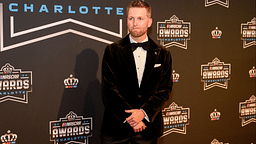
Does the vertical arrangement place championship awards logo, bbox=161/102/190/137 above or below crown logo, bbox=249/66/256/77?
below

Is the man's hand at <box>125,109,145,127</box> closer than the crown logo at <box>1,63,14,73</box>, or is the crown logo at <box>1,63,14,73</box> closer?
the man's hand at <box>125,109,145,127</box>

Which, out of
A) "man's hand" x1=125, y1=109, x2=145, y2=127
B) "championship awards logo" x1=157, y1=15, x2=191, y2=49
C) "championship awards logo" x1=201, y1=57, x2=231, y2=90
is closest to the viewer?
"man's hand" x1=125, y1=109, x2=145, y2=127

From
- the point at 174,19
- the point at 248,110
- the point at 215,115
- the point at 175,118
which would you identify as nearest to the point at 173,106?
the point at 175,118

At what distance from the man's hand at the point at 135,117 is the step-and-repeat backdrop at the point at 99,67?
98cm

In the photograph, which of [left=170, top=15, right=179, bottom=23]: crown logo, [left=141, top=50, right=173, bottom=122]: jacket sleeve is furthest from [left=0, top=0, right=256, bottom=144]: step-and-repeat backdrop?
[left=141, top=50, right=173, bottom=122]: jacket sleeve

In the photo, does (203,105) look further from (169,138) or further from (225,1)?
(225,1)

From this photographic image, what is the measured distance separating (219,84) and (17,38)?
7.62 ft

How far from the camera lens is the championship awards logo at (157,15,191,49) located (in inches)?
126

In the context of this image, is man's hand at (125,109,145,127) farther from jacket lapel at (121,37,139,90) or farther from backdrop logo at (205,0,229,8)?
backdrop logo at (205,0,229,8)

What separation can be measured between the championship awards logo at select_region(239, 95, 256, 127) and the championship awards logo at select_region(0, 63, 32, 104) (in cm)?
255

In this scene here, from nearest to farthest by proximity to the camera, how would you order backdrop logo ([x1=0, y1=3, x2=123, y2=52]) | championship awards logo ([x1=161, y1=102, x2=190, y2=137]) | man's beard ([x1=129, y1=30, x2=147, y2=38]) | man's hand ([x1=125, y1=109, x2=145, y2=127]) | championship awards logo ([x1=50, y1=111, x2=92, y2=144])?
man's hand ([x1=125, y1=109, x2=145, y2=127])
man's beard ([x1=129, y1=30, x2=147, y2=38])
backdrop logo ([x1=0, y1=3, x2=123, y2=52])
championship awards logo ([x1=50, y1=111, x2=92, y2=144])
championship awards logo ([x1=161, y1=102, x2=190, y2=137])

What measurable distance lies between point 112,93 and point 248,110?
2347 millimetres

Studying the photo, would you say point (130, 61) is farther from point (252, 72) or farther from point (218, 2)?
point (252, 72)

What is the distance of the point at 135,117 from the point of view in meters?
2.05
